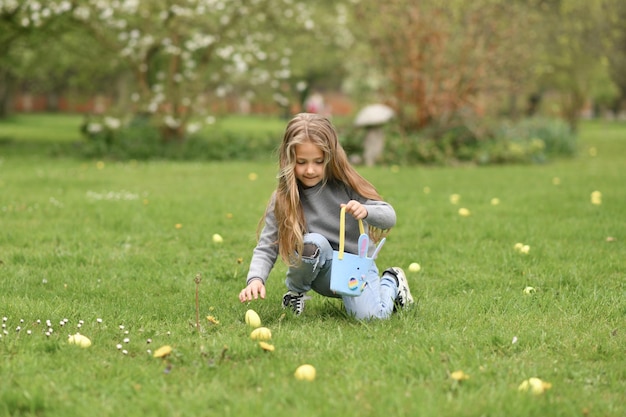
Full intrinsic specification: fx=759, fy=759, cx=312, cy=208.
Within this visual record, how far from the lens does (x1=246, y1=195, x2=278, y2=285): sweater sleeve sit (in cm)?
396

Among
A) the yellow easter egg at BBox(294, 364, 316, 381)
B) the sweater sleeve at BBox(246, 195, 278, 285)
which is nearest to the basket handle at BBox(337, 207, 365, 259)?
the sweater sleeve at BBox(246, 195, 278, 285)

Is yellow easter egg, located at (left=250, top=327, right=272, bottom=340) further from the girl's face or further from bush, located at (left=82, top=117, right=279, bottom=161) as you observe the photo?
bush, located at (left=82, top=117, right=279, bottom=161)

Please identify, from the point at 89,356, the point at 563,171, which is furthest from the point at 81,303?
the point at 563,171

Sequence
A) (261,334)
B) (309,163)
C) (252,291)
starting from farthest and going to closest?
1. (309,163)
2. (252,291)
3. (261,334)

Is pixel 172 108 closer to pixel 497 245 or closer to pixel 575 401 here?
pixel 497 245

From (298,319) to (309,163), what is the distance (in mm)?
820

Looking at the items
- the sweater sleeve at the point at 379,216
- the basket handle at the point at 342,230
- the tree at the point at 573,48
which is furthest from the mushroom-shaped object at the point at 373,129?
the basket handle at the point at 342,230

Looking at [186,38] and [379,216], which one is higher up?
[379,216]

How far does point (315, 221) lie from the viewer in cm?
410

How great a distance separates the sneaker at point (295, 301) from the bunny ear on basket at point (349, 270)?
1.68ft

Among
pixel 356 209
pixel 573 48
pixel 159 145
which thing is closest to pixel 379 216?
pixel 356 209

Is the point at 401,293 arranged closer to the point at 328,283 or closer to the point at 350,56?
the point at 328,283

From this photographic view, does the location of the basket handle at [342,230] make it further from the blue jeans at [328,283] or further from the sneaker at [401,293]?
the sneaker at [401,293]

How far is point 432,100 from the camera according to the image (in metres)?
14.0
